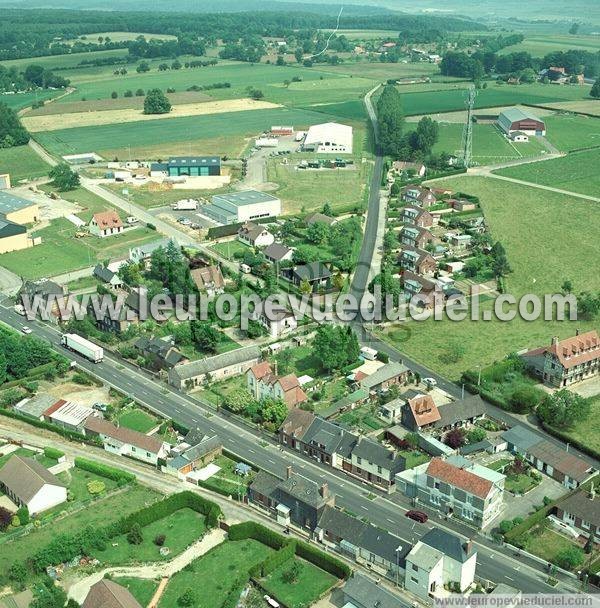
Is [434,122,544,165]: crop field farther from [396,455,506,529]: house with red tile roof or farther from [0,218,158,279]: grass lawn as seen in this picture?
[396,455,506,529]: house with red tile roof

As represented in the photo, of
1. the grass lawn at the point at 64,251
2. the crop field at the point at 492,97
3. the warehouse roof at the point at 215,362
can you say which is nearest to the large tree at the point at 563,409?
the warehouse roof at the point at 215,362

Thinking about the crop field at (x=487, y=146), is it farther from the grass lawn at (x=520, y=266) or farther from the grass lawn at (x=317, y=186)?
the grass lawn at (x=317, y=186)

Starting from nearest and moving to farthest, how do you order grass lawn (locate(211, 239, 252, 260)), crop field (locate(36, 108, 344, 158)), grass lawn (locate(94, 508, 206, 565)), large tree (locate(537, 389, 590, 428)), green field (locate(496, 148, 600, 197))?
1. grass lawn (locate(94, 508, 206, 565))
2. large tree (locate(537, 389, 590, 428))
3. grass lawn (locate(211, 239, 252, 260))
4. green field (locate(496, 148, 600, 197))
5. crop field (locate(36, 108, 344, 158))

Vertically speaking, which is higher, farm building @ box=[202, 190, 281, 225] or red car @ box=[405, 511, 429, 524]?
farm building @ box=[202, 190, 281, 225]

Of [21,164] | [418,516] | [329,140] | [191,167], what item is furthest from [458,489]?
[21,164]

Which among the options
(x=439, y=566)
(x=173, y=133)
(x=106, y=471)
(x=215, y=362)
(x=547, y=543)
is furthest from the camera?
(x=173, y=133)

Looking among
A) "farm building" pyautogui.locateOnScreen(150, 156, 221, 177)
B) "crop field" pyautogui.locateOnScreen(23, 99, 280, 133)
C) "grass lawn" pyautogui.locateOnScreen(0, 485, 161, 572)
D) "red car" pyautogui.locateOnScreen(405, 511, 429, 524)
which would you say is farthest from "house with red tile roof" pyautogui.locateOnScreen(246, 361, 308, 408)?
"crop field" pyautogui.locateOnScreen(23, 99, 280, 133)

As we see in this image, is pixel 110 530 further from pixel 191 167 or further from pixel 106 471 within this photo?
pixel 191 167
